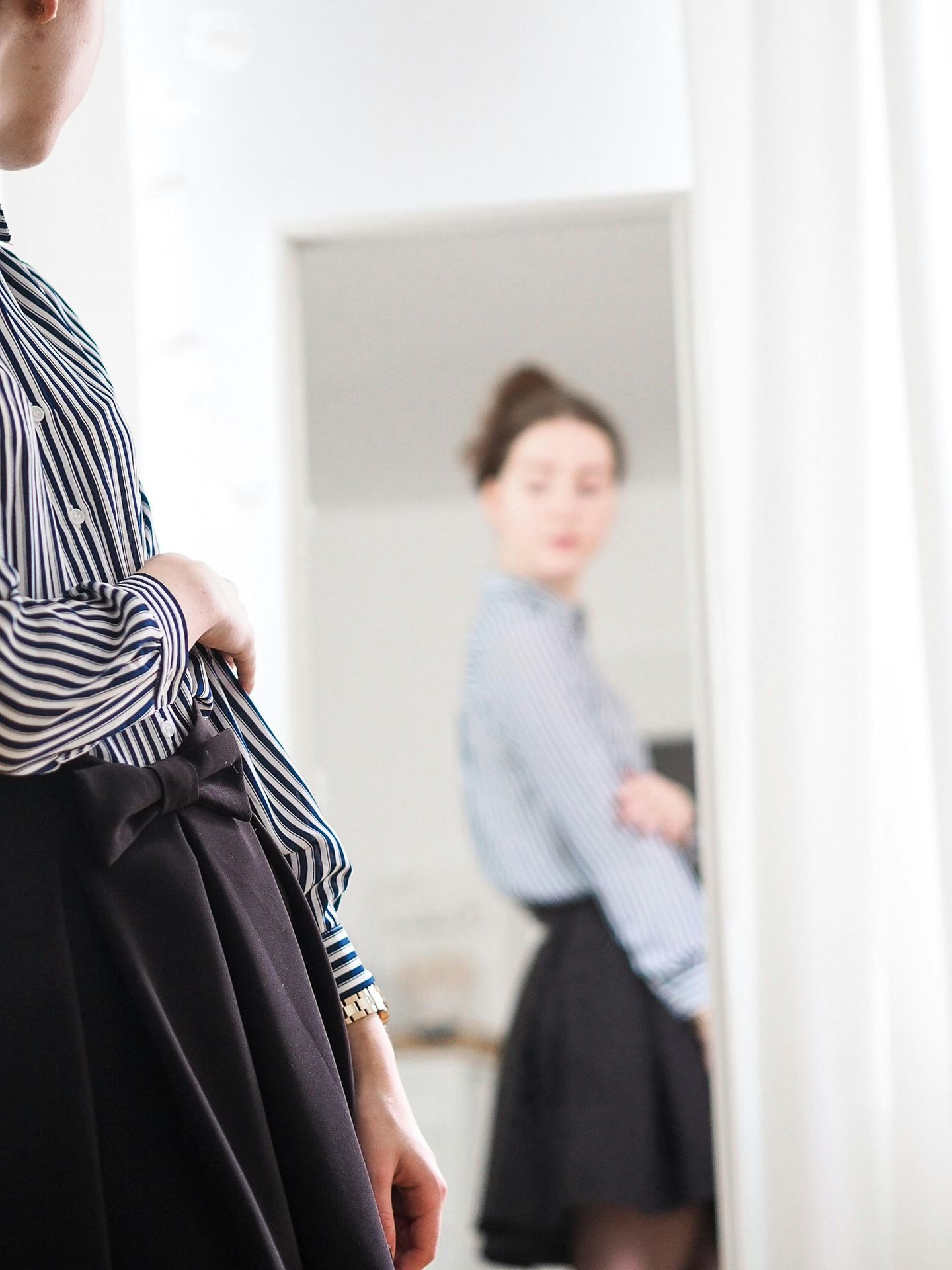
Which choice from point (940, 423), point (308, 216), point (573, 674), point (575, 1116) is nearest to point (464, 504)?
point (573, 674)

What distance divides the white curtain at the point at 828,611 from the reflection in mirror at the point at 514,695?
7cm

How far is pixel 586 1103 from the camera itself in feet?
4.96

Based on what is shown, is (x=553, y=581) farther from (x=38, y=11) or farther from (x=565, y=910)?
(x=38, y=11)

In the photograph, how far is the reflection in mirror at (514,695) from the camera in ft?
5.02

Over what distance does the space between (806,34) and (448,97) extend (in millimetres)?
468

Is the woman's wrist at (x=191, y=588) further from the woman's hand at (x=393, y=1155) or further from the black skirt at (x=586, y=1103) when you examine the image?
the black skirt at (x=586, y=1103)

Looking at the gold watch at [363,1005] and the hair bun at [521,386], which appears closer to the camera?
the gold watch at [363,1005]

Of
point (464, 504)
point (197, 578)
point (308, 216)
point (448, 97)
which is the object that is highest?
point (448, 97)

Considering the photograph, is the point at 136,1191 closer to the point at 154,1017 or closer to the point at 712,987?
the point at 154,1017

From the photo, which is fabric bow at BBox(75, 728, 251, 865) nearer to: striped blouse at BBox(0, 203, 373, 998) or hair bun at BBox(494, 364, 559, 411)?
striped blouse at BBox(0, 203, 373, 998)

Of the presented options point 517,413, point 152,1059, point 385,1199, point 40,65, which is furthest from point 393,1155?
point 517,413

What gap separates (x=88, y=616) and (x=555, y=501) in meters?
1.07

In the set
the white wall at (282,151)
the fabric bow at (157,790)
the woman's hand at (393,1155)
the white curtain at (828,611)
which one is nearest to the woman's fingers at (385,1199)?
the woman's hand at (393,1155)

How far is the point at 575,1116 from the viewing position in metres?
1.51
